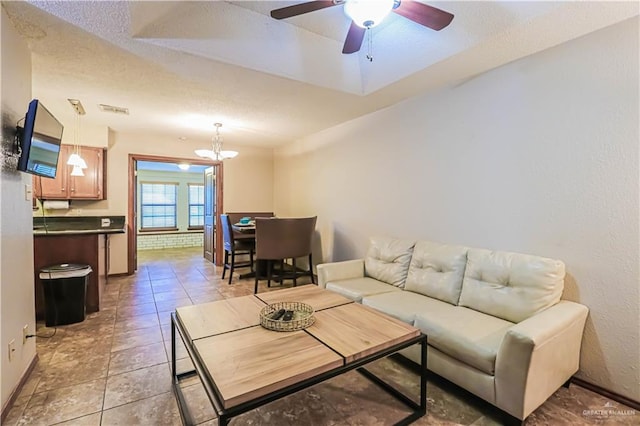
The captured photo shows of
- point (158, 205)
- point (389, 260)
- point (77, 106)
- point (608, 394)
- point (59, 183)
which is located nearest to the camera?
point (608, 394)

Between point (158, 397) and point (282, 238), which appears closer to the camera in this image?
point (158, 397)

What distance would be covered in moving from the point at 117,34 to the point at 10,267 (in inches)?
64.1

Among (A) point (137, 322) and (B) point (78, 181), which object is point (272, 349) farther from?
(B) point (78, 181)

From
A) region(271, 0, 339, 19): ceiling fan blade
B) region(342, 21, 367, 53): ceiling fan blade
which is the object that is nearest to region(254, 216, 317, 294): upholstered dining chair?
region(342, 21, 367, 53): ceiling fan blade

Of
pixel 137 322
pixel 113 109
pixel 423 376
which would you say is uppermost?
pixel 113 109

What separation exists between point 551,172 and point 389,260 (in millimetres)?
1526

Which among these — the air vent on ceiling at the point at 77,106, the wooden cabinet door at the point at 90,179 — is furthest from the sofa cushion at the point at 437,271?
the wooden cabinet door at the point at 90,179

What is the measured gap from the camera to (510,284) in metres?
2.11

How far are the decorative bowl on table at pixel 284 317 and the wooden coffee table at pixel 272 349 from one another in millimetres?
33

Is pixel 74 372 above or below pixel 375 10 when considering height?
below

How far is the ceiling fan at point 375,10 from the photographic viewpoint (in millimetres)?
1526

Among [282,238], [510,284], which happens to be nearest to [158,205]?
[282,238]

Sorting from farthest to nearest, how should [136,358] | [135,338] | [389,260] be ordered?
[389,260], [135,338], [136,358]

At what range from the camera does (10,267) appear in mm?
1809
